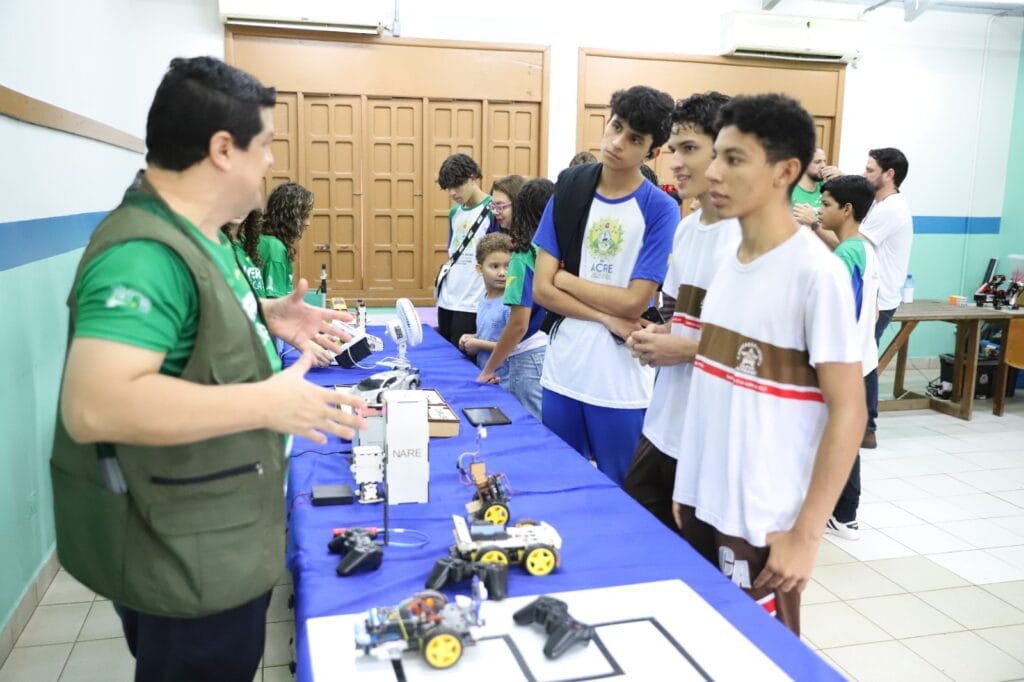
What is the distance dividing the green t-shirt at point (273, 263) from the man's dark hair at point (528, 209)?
1488 mm

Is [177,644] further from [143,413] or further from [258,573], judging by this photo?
[143,413]

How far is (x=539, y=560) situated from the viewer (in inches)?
55.4

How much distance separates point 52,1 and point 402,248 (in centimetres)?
322

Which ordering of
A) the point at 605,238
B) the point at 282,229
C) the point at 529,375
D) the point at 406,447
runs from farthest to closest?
the point at 282,229 < the point at 529,375 < the point at 605,238 < the point at 406,447

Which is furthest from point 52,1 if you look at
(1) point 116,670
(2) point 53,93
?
(1) point 116,670

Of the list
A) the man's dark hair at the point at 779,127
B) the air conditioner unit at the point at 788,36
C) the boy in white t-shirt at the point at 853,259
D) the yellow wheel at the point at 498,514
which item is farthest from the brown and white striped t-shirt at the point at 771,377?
the air conditioner unit at the point at 788,36

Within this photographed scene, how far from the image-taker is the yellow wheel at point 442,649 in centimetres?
111

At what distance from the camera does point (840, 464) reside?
1.42 meters

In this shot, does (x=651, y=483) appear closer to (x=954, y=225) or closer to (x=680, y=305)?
(x=680, y=305)

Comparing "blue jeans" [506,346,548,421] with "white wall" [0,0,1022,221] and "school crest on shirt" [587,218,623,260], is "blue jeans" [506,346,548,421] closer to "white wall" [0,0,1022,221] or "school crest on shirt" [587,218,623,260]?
"school crest on shirt" [587,218,623,260]

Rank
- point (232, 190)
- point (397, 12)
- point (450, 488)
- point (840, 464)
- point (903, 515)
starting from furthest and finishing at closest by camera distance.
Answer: point (397, 12) → point (903, 515) → point (450, 488) → point (840, 464) → point (232, 190)

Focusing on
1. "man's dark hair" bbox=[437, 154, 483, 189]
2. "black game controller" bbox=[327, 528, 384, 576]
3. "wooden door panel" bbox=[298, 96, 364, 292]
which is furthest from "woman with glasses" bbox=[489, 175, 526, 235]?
"black game controller" bbox=[327, 528, 384, 576]

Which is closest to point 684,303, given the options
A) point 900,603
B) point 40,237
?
point 900,603

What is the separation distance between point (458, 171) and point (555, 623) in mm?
3423
